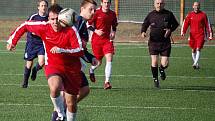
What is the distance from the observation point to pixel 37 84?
16625 millimetres

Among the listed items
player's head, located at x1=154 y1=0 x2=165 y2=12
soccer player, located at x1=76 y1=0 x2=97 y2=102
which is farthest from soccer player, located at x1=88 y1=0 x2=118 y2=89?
soccer player, located at x1=76 y1=0 x2=97 y2=102

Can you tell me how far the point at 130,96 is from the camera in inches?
571

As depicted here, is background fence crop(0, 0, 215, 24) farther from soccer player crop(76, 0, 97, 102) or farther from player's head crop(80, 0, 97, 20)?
player's head crop(80, 0, 97, 20)

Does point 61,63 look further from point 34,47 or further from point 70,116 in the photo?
point 34,47

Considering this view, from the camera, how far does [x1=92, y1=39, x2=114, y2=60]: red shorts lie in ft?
54.0

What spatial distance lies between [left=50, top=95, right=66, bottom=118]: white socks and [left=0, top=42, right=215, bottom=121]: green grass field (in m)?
1.17

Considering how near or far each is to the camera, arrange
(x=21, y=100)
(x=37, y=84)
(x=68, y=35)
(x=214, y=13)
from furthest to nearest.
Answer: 1. (x=214, y=13)
2. (x=37, y=84)
3. (x=21, y=100)
4. (x=68, y=35)

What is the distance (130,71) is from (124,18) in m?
17.2

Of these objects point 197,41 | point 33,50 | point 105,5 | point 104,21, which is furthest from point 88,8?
point 197,41

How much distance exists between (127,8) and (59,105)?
27.5 metres

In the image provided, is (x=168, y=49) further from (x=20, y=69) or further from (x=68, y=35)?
(x=68, y=35)

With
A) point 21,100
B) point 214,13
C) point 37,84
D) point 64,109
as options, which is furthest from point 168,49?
point 214,13

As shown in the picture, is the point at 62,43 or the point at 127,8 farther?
the point at 127,8

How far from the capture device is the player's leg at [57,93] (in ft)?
32.7
